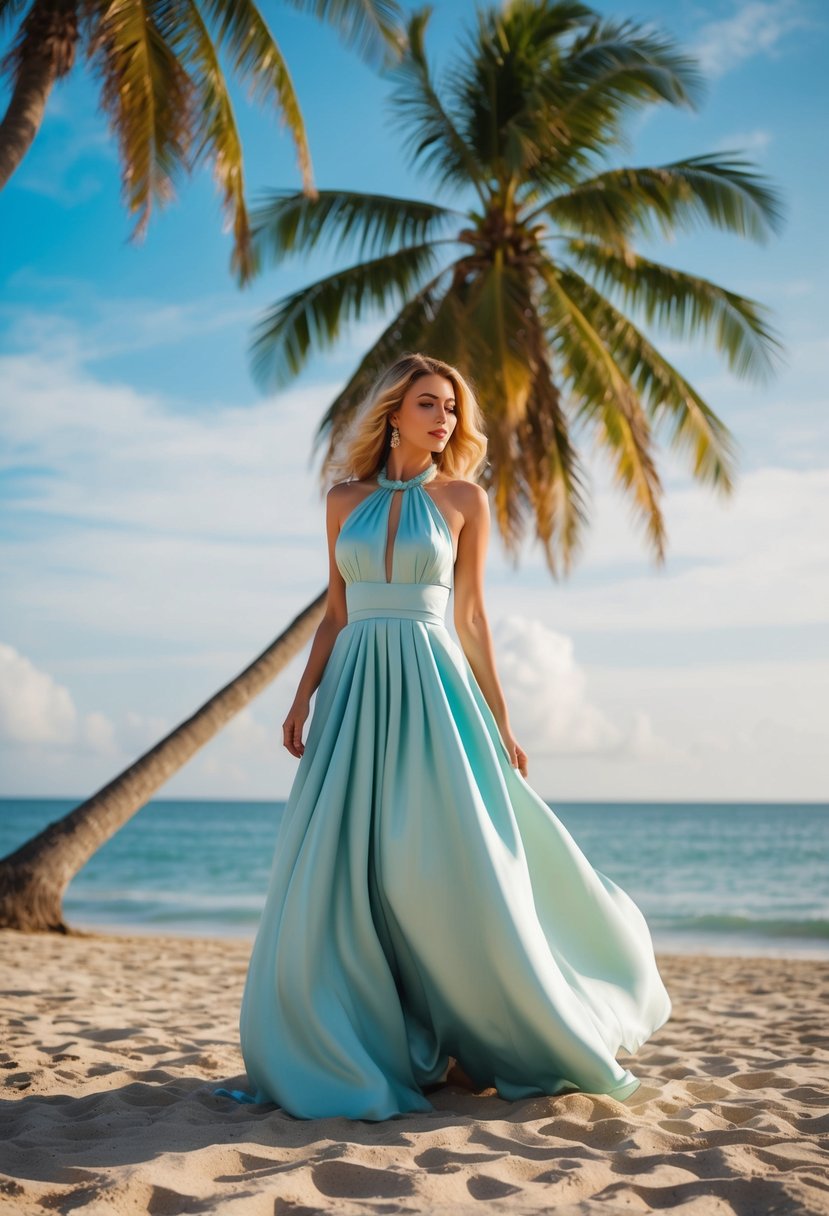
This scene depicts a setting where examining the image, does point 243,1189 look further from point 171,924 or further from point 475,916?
point 171,924

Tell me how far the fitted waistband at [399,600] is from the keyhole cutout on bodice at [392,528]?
0.05 meters

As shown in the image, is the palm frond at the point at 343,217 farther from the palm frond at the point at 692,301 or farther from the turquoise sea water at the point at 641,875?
the turquoise sea water at the point at 641,875

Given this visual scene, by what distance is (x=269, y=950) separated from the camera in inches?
127

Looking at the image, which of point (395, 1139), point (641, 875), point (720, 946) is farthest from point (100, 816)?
point (641, 875)

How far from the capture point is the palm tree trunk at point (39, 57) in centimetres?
703

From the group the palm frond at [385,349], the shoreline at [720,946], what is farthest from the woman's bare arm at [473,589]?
the shoreline at [720,946]

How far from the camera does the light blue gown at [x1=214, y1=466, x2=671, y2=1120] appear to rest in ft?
10.3

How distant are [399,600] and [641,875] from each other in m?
25.9

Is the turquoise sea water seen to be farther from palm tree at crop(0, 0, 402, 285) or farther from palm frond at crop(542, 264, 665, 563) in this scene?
palm tree at crop(0, 0, 402, 285)

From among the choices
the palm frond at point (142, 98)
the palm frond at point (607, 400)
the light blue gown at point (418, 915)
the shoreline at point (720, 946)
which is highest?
the palm frond at point (142, 98)

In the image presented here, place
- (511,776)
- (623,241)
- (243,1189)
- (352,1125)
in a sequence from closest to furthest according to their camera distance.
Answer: (243,1189)
(352,1125)
(511,776)
(623,241)

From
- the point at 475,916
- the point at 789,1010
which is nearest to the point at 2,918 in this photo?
→ the point at 789,1010

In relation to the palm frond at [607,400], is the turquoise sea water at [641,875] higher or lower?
lower

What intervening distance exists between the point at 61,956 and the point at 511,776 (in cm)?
511
